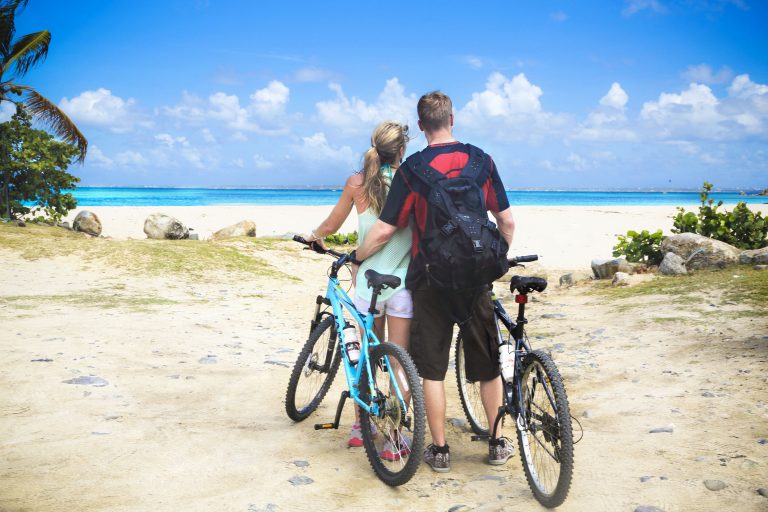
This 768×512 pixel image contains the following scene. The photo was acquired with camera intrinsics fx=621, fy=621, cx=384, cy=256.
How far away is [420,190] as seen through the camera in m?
4.19

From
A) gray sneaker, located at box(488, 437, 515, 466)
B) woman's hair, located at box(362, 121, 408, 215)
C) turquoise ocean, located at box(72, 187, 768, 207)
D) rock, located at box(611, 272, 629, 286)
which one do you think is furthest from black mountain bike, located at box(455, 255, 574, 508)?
turquoise ocean, located at box(72, 187, 768, 207)

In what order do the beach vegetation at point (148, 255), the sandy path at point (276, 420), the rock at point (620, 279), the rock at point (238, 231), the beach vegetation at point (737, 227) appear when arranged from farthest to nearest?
the rock at point (238, 231) → the beach vegetation at point (148, 255) → the beach vegetation at point (737, 227) → the rock at point (620, 279) → the sandy path at point (276, 420)

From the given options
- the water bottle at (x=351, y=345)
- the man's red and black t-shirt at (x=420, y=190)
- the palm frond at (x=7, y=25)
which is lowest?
the water bottle at (x=351, y=345)

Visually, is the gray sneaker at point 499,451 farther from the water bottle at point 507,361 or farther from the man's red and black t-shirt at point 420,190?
the man's red and black t-shirt at point 420,190

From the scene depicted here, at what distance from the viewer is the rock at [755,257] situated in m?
10.8

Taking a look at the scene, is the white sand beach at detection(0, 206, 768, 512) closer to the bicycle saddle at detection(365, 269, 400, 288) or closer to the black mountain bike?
the black mountain bike

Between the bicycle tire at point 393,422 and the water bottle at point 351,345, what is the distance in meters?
0.17

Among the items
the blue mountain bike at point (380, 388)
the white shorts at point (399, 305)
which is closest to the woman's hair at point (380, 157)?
the blue mountain bike at point (380, 388)

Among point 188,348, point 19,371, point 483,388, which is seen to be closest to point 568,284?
point 188,348

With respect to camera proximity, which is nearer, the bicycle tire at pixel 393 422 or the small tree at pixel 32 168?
the bicycle tire at pixel 393 422

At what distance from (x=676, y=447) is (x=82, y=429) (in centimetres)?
478

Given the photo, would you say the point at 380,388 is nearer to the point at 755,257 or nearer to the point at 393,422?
the point at 393,422

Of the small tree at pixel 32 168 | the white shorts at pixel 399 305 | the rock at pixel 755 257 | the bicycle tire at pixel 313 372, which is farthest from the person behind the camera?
the small tree at pixel 32 168

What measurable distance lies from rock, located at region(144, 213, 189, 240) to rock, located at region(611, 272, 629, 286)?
41.1 ft
